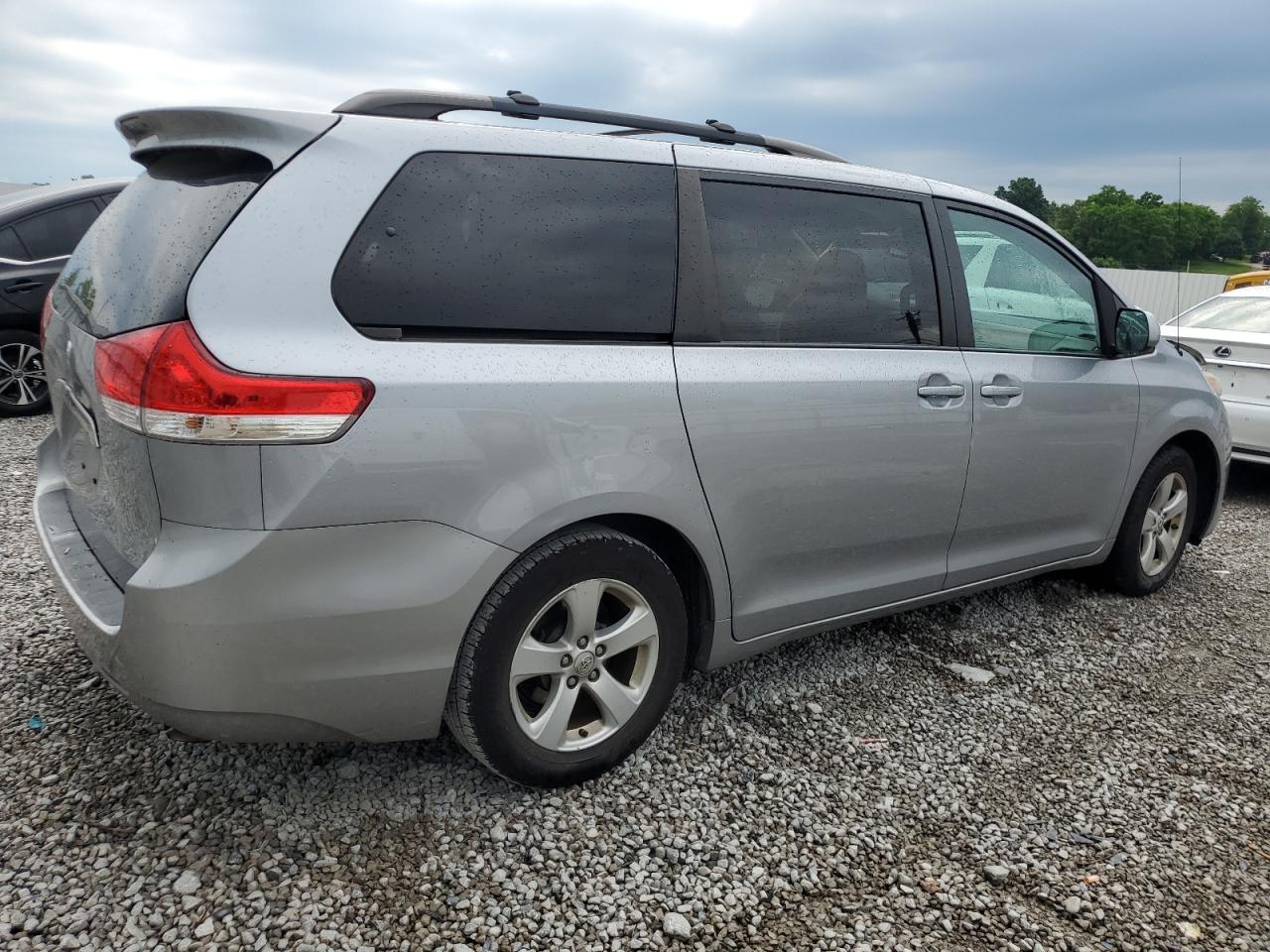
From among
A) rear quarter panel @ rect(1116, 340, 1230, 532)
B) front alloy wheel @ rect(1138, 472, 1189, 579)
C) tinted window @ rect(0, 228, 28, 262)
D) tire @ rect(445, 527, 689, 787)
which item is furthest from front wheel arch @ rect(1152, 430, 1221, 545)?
tinted window @ rect(0, 228, 28, 262)

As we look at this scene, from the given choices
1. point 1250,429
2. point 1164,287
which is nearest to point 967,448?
point 1250,429

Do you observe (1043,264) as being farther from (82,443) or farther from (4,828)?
(4,828)

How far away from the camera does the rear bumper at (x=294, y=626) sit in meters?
2.18

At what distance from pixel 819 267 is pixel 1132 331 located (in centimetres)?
184

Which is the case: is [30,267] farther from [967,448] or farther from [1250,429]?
[1250,429]

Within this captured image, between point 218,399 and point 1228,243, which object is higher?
point 1228,243

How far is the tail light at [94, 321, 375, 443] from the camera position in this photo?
2.12 meters

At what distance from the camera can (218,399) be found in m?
2.12

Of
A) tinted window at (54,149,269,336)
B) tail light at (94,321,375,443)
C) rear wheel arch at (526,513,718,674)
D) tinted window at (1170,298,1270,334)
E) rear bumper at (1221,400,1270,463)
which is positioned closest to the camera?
tail light at (94,321,375,443)

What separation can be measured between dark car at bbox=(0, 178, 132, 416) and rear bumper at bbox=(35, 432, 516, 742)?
6126 millimetres

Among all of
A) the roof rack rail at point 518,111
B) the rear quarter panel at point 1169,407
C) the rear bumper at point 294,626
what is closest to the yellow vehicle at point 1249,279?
the rear quarter panel at point 1169,407

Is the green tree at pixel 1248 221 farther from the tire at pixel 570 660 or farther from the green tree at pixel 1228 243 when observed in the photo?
the tire at pixel 570 660

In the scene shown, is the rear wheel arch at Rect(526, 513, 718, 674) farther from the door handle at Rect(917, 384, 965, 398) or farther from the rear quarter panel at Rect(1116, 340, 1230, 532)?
the rear quarter panel at Rect(1116, 340, 1230, 532)

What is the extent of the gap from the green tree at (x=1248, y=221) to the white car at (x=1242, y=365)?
1733 inches
